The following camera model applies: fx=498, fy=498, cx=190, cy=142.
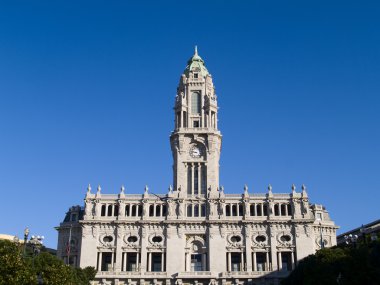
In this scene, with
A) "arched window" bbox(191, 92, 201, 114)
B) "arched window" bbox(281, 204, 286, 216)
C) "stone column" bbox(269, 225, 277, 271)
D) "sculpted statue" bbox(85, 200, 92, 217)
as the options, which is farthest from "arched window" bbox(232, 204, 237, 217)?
"sculpted statue" bbox(85, 200, 92, 217)

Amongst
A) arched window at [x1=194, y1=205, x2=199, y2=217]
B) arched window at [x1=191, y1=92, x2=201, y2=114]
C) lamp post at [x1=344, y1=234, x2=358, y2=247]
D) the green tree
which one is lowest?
the green tree

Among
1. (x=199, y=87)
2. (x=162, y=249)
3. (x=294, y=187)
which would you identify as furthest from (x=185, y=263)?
(x=199, y=87)

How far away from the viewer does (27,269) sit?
183 ft

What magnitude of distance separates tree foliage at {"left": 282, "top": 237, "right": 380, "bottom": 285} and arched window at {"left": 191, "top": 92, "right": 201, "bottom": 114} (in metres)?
49.3

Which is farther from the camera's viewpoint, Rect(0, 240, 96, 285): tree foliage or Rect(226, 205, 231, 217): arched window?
Rect(226, 205, 231, 217): arched window

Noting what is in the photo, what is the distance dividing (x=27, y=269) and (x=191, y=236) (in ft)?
169

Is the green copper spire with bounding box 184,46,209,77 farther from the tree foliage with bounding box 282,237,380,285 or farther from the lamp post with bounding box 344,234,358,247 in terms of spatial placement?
the lamp post with bounding box 344,234,358,247

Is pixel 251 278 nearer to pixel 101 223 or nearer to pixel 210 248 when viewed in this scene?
pixel 210 248

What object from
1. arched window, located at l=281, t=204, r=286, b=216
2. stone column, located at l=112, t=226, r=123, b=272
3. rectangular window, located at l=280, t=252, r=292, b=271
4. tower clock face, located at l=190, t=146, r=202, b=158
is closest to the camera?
stone column, located at l=112, t=226, r=123, b=272

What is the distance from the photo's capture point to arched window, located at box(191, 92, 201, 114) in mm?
117562

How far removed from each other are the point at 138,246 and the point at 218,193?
20069 millimetres

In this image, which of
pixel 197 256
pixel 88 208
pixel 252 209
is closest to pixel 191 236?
pixel 197 256

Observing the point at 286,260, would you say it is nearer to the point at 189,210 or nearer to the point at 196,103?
the point at 189,210

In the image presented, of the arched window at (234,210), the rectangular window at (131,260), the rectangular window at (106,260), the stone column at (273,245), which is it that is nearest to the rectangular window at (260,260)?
the stone column at (273,245)
